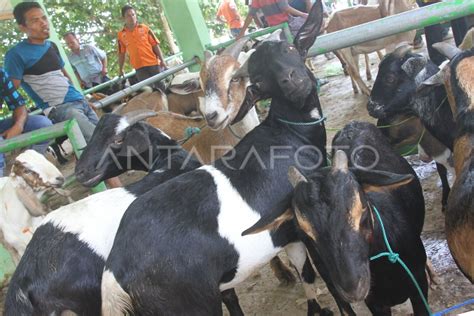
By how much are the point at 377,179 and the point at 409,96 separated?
6.03 feet

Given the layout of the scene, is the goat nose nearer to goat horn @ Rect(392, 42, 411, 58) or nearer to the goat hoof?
the goat hoof

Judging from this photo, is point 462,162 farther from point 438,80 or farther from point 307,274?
point 307,274

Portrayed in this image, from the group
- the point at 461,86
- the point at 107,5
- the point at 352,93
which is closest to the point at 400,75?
the point at 461,86

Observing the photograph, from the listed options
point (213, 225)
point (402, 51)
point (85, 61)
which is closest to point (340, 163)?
point (213, 225)

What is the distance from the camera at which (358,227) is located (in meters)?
1.96

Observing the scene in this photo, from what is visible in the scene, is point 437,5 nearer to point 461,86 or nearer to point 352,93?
point 461,86

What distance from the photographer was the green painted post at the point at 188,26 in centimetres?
749

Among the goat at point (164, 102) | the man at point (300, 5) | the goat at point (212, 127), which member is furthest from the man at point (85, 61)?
the goat at point (212, 127)

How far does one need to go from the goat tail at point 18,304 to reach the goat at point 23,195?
1.33 meters

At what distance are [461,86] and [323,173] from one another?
3.39ft

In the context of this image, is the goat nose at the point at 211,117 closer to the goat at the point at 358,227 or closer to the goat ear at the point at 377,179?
the goat at the point at 358,227

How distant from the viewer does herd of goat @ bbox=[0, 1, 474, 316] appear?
81.0 inches

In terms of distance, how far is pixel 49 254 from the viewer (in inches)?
98.2

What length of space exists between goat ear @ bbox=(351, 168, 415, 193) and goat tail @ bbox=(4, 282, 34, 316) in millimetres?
1895
